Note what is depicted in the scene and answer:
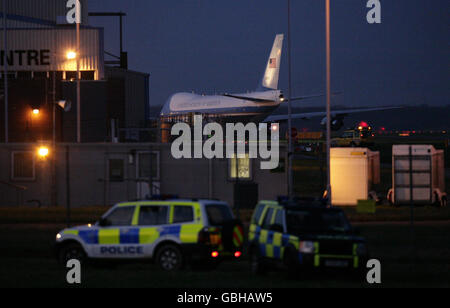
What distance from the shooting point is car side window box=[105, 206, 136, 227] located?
17266 millimetres

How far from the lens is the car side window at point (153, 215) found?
16984 mm

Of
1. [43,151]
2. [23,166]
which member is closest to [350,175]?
[43,151]

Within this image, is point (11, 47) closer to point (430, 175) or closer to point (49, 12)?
point (49, 12)

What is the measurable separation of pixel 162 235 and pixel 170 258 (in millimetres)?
497

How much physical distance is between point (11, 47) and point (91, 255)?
39861 millimetres

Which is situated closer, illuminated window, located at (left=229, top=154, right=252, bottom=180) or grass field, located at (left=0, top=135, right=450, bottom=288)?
grass field, located at (left=0, top=135, right=450, bottom=288)

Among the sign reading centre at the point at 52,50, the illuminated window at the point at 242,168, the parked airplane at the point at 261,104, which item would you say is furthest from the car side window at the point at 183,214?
the parked airplane at the point at 261,104

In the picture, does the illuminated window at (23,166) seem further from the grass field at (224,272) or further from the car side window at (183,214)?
the car side window at (183,214)

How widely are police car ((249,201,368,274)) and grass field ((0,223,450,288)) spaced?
0.37 metres

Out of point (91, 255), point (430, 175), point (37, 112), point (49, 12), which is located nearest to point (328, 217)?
point (91, 255)

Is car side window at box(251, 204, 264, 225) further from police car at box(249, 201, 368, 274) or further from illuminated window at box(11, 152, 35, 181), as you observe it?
illuminated window at box(11, 152, 35, 181)

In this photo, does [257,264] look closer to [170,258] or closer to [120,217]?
[170,258]

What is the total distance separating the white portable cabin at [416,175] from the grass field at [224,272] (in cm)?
837

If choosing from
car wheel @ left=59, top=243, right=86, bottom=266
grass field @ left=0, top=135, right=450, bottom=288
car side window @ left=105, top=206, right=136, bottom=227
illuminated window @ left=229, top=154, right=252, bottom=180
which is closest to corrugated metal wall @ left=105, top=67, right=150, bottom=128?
illuminated window @ left=229, top=154, right=252, bottom=180
